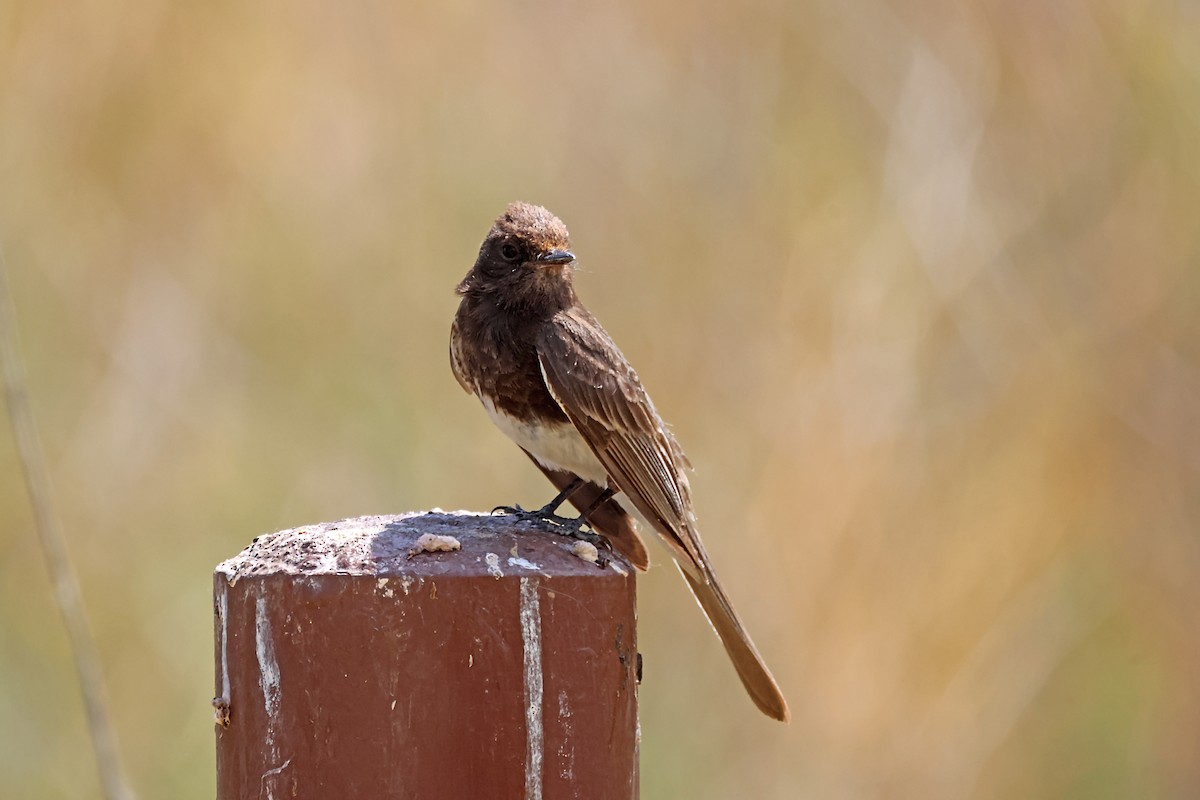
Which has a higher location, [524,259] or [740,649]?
[524,259]

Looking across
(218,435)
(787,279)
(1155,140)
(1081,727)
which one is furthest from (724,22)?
(1081,727)

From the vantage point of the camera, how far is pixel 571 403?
3932mm

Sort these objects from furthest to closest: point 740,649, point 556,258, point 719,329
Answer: point 719,329, point 556,258, point 740,649

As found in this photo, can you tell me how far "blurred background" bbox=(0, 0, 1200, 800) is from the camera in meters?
5.45

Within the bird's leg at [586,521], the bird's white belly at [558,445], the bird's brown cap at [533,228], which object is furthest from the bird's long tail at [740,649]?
the bird's brown cap at [533,228]

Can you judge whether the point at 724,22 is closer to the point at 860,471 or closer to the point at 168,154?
the point at 860,471

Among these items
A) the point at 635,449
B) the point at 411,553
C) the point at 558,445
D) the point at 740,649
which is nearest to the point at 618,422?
the point at 635,449

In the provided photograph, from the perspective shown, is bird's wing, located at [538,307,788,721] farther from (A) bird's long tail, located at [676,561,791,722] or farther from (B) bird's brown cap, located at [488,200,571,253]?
(B) bird's brown cap, located at [488,200,571,253]

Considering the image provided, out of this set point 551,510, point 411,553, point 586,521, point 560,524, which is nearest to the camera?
point 411,553

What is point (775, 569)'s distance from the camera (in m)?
5.43

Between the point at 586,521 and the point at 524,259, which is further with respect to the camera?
the point at 524,259

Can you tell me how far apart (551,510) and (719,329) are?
1821 mm

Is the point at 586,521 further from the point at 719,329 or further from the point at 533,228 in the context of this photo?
the point at 719,329

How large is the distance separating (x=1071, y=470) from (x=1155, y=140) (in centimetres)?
134
